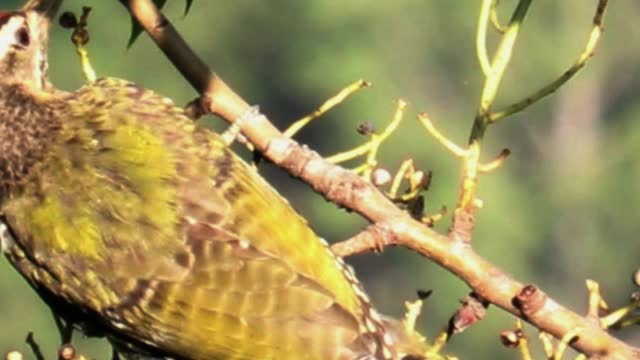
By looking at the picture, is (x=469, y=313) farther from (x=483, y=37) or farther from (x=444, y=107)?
(x=444, y=107)

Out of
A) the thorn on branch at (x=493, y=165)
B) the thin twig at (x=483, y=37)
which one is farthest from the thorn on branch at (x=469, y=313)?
the thin twig at (x=483, y=37)

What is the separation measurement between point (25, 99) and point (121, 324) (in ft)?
2.37

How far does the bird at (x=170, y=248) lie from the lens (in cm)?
472

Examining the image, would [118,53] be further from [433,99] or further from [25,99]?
[25,99]

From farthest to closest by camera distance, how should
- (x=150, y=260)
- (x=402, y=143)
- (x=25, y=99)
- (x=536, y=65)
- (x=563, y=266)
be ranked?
(x=536, y=65), (x=563, y=266), (x=402, y=143), (x=25, y=99), (x=150, y=260)

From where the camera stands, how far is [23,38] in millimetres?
4961

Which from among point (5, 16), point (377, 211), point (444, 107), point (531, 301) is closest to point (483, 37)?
point (377, 211)

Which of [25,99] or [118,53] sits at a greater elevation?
[118,53]

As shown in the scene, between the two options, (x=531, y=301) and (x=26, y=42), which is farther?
(x=26, y=42)

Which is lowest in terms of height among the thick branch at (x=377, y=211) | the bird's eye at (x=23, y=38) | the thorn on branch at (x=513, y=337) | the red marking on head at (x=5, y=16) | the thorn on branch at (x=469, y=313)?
the thorn on branch at (x=513, y=337)

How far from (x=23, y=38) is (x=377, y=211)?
1098 mm

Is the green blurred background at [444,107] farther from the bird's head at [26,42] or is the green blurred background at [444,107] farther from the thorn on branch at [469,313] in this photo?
the thorn on branch at [469,313]

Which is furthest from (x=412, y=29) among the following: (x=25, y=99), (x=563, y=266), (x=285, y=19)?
(x=25, y=99)

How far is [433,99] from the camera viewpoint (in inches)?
1711
